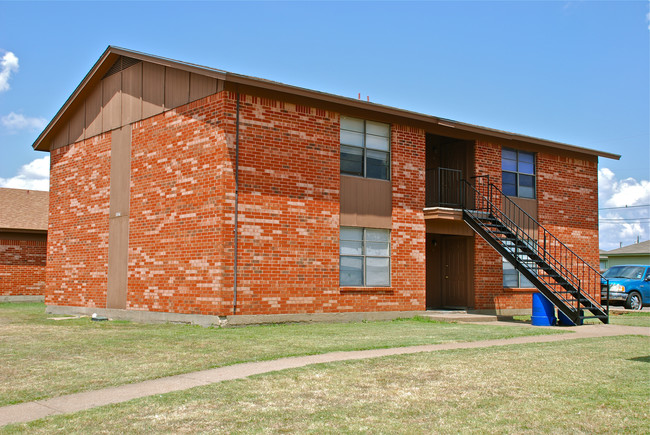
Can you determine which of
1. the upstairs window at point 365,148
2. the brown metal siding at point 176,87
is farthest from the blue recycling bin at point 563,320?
the brown metal siding at point 176,87

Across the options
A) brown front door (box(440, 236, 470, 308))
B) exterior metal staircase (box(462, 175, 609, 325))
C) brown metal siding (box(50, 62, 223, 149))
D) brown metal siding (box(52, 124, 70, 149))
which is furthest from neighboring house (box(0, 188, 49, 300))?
exterior metal staircase (box(462, 175, 609, 325))

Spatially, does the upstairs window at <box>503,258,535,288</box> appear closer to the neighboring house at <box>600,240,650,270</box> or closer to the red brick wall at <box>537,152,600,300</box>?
the red brick wall at <box>537,152,600,300</box>

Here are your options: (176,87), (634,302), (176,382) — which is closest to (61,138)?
(176,87)

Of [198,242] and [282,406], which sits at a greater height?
[198,242]

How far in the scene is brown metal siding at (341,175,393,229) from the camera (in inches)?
673

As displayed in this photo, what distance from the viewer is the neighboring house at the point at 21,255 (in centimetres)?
2812

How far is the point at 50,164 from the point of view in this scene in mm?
21844

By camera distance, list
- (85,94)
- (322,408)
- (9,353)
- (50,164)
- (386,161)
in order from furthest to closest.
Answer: (50,164)
(85,94)
(386,161)
(9,353)
(322,408)

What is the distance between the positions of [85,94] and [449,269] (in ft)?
40.8

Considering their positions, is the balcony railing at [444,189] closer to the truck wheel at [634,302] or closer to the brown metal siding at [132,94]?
the brown metal siding at [132,94]

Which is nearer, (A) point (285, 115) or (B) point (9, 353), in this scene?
(B) point (9, 353)

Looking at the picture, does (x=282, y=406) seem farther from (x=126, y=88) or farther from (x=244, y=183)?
(x=126, y=88)

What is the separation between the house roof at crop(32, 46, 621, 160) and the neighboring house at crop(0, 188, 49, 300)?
720cm

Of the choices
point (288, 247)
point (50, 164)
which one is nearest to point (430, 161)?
point (288, 247)
